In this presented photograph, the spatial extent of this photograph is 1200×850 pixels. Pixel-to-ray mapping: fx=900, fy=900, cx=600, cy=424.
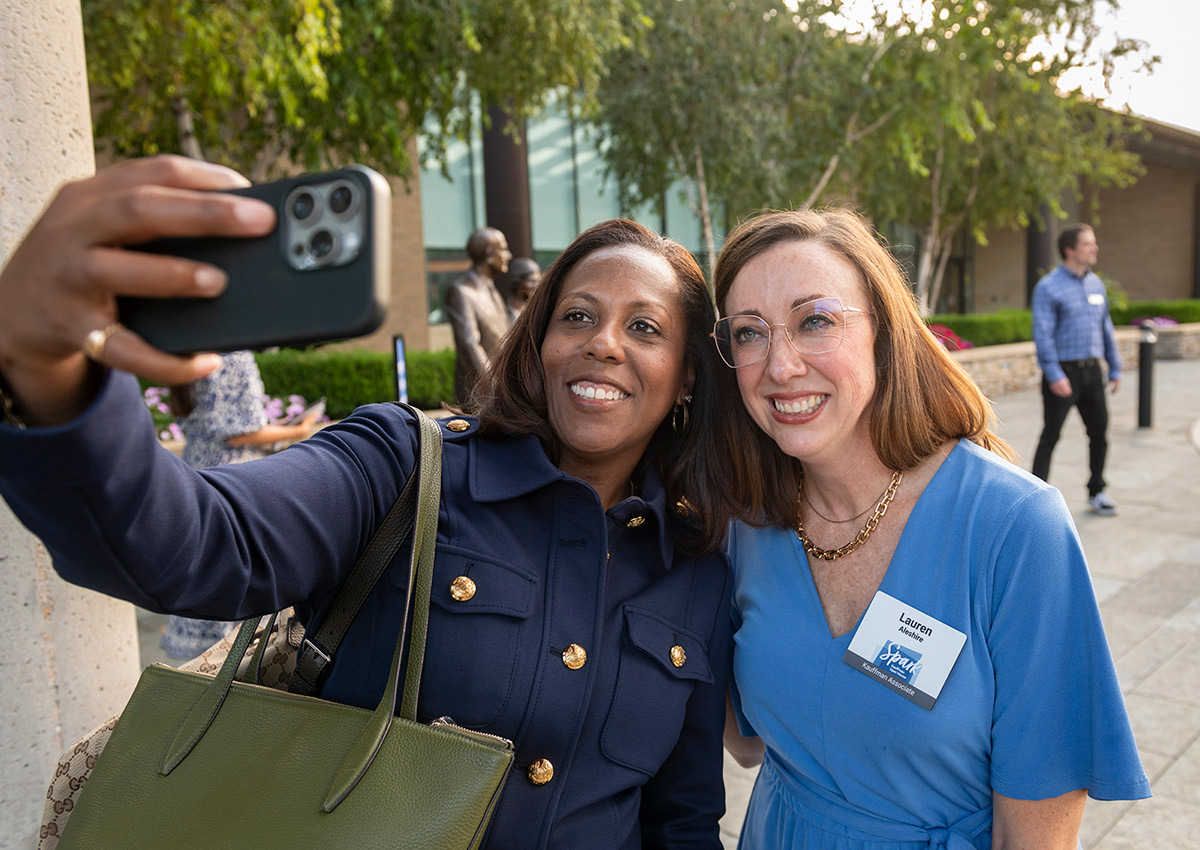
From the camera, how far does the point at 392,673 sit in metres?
1.26

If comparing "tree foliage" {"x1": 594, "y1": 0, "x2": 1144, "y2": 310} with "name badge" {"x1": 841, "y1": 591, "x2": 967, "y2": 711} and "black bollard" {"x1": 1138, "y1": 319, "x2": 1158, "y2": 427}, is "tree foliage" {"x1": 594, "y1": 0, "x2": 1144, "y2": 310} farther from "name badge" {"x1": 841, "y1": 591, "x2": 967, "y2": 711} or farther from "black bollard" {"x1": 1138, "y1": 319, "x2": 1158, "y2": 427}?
"name badge" {"x1": 841, "y1": 591, "x2": 967, "y2": 711}

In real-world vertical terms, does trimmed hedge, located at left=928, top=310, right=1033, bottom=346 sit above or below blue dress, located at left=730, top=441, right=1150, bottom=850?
below

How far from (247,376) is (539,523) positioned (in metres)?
2.62

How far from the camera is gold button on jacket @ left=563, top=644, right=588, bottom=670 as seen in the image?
1.56 metres

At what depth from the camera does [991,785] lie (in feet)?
5.41

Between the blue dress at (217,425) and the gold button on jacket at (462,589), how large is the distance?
2.54 meters

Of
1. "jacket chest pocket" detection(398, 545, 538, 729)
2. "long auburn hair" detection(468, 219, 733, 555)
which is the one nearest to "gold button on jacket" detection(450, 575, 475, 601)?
"jacket chest pocket" detection(398, 545, 538, 729)

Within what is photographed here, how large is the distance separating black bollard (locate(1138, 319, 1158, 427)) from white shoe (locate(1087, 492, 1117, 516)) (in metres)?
4.60

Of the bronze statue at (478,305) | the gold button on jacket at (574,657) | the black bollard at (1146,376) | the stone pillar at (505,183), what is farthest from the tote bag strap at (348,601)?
the black bollard at (1146,376)

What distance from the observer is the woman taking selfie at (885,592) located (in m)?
1.57

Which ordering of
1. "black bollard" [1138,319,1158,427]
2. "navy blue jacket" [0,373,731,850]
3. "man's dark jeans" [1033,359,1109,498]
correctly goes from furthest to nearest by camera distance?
"black bollard" [1138,319,1158,427] < "man's dark jeans" [1033,359,1109,498] < "navy blue jacket" [0,373,731,850]

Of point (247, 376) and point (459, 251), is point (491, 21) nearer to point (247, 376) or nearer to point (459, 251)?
point (247, 376)

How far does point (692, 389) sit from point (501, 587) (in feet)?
2.57

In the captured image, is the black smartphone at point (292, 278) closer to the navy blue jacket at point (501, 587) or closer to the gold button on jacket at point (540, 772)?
the navy blue jacket at point (501, 587)
